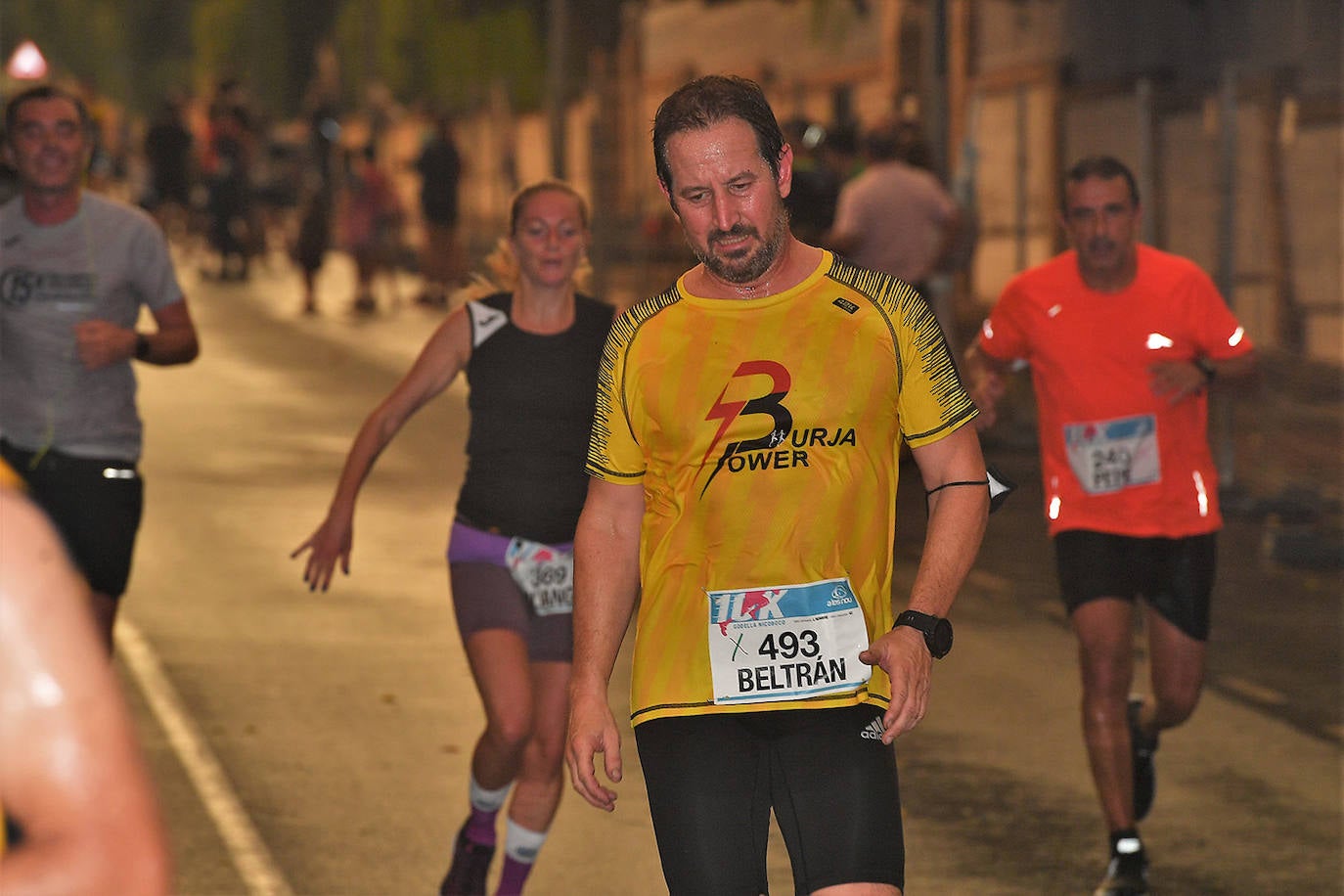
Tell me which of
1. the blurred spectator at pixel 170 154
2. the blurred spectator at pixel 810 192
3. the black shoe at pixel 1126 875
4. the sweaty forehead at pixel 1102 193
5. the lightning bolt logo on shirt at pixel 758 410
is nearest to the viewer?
the lightning bolt logo on shirt at pixel 758 410

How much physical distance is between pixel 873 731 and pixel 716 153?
1.06m

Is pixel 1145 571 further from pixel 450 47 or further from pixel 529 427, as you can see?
pixel 450 47

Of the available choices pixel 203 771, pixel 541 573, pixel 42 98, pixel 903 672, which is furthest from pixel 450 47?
pixel 903 672

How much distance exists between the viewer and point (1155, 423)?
7020 mm

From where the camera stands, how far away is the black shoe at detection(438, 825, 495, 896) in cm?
652

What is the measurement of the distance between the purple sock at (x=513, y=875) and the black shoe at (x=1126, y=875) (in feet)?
5.03

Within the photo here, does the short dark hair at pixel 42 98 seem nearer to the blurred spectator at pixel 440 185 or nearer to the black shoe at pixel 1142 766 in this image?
the black shoe at pixel 1142 766

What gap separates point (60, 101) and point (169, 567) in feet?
16.7

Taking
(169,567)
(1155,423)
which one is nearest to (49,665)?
(1155,423)

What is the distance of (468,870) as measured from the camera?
6.55 metres

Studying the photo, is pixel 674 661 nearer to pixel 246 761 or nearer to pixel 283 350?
pixel 246 761

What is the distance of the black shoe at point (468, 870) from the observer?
6520 mm

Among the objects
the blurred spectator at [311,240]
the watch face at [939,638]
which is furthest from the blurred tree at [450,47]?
the watch face at [939,638]

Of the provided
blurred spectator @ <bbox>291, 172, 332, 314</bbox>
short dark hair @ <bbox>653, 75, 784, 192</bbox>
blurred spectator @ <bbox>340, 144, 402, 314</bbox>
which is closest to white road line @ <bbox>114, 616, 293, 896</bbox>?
A: short dark hair @ <bbox>653, 75, 784, 192</bbox>
